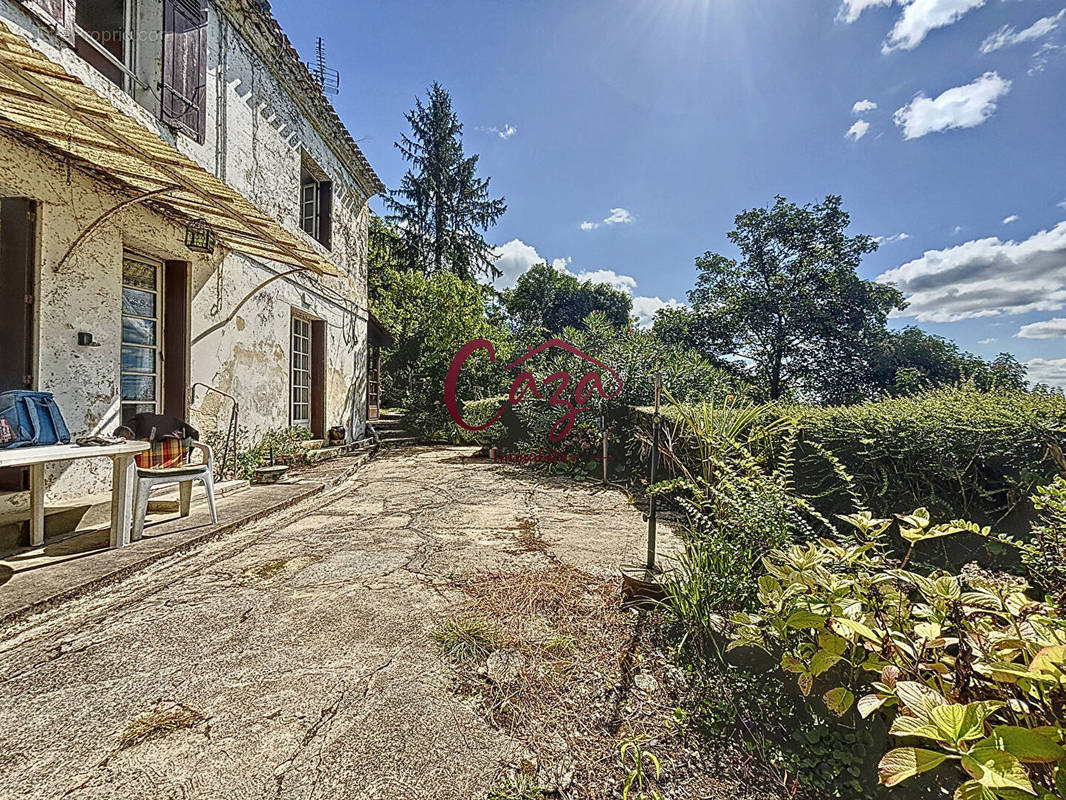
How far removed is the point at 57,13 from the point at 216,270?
7.18 ft

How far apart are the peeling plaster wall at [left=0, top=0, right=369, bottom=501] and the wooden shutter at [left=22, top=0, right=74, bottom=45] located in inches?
2.5

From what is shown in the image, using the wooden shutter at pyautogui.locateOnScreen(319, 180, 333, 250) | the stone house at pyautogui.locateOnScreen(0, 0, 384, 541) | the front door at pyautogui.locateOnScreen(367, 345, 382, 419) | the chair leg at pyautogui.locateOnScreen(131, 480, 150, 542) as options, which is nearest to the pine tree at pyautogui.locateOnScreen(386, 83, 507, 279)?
the front door at pyautogui.locateOnScreen(367, 345, 382, 419)

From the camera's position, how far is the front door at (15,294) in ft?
9.90

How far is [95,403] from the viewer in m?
3.63

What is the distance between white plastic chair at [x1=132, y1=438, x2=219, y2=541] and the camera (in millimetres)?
3123

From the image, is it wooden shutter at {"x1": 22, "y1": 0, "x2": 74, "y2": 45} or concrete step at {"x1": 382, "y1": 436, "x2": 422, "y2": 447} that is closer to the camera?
wooden shutter at {"x1": 22, "y1": 0, "x2": 74, "y2": 45}

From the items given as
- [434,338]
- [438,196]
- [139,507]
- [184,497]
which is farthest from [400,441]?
[438,196]

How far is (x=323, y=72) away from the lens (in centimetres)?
866

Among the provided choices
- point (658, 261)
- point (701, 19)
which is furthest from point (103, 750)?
point (658, 261)

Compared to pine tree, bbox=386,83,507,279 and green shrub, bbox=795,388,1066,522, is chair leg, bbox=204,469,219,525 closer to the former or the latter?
green shrub, bbox=795,388,1066,522

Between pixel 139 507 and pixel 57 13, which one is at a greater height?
pixel 57 13

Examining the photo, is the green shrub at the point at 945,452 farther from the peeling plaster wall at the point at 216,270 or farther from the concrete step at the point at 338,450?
the concrete step at the point at 338,450

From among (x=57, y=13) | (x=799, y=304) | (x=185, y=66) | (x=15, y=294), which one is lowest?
(x=15, y=294)

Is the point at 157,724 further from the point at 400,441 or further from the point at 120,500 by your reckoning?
the point at 400,441
